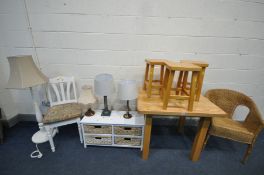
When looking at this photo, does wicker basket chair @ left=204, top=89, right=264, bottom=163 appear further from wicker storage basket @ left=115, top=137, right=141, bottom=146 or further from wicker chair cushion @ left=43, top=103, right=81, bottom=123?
wicker chair cushion @ left=43, top=103, right=81, bottom=123

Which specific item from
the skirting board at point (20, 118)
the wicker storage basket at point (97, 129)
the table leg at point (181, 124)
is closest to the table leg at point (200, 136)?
the table leg at point (181, 124)

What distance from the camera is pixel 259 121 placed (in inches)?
53.2

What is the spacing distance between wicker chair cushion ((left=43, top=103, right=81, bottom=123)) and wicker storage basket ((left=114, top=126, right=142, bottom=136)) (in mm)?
487

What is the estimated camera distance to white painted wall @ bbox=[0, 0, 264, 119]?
153 centimetres

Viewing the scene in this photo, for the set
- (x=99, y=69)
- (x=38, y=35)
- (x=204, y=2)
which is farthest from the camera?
(x=99, y=69)

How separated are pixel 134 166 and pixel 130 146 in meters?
0.23

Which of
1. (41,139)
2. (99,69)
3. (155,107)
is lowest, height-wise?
(41,139)

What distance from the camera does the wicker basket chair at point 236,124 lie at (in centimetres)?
137

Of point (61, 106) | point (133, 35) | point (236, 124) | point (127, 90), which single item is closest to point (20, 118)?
point (61, 106)

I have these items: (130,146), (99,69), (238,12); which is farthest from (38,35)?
(238,12)

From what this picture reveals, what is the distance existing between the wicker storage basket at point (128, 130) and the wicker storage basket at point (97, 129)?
8 cm

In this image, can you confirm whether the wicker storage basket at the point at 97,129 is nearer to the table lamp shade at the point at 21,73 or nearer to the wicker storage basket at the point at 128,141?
the wicker storage basket at the point at 128,141

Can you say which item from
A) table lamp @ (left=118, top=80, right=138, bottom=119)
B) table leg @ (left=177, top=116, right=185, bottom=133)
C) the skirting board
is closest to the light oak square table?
table lamp @ (left=118, top=80, right=138, bottom=119)

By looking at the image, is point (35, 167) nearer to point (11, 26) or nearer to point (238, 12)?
point (11, 26)
